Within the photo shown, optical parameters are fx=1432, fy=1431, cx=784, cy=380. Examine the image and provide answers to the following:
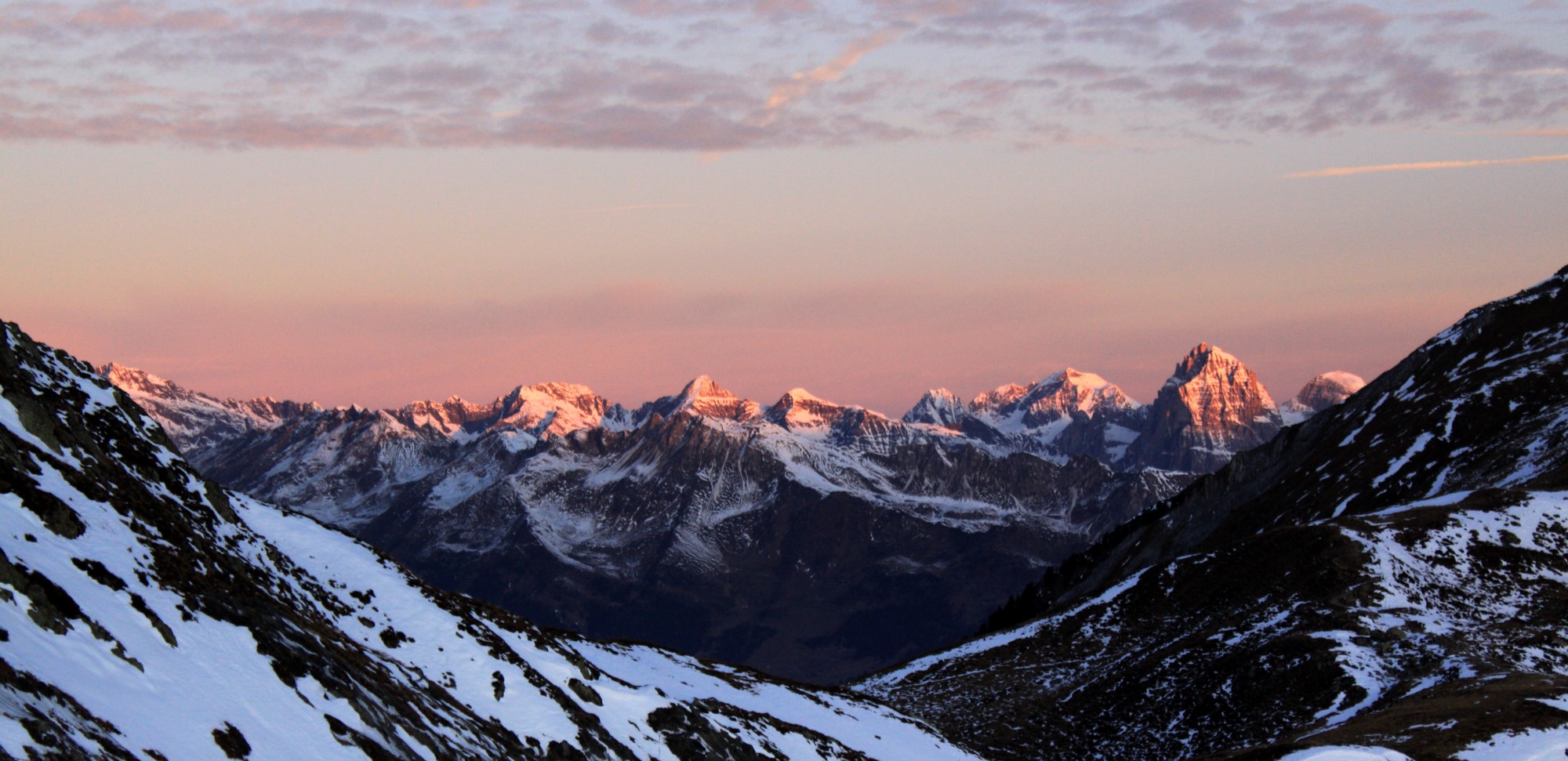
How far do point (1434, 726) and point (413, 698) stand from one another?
160ft

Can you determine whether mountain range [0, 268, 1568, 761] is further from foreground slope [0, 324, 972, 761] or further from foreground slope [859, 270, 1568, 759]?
foreground slope [859, 270, 1568, 759]

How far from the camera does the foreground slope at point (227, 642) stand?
34.6 m

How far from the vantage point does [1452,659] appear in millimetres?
89250

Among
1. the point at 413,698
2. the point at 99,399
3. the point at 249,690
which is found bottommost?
the point at 413,698

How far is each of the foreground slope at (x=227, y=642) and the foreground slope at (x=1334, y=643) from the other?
1197 inches

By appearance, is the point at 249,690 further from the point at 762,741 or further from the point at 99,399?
the point at 762,741

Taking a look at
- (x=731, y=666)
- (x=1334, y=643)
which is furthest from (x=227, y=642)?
(x=1334, y=643)

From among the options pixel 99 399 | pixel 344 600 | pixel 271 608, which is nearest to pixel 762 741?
pixel 344 600

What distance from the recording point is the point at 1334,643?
96.1 meters

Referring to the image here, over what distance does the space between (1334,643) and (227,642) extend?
76.7m

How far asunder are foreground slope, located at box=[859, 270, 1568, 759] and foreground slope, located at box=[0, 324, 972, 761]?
30411mm

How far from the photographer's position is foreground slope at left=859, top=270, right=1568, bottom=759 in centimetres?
7988

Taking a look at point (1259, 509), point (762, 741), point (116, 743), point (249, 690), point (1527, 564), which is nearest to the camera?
point (116, 743)

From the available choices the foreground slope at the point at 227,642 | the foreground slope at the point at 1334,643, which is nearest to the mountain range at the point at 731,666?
the foreground slope at the point at 227,642
